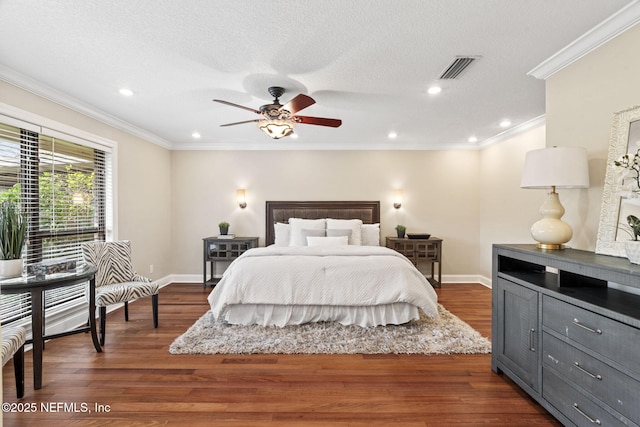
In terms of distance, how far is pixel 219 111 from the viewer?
3.70m

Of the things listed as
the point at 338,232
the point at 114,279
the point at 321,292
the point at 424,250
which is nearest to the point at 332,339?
the point at 321,292

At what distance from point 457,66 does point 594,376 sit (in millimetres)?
2275

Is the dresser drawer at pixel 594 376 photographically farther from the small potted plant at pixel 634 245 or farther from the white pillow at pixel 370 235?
the white pillow at pixel 370 235

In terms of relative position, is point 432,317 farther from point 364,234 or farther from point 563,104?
point 563,104

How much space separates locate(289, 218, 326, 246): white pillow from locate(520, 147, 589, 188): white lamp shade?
3.28 meters

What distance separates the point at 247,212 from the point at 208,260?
3.52 ft

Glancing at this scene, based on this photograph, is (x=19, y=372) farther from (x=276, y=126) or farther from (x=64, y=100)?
(x=276, y=126)

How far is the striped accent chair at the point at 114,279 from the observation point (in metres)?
2.98

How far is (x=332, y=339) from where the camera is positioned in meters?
2.98

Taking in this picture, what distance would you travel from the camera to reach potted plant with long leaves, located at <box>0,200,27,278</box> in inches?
91.3

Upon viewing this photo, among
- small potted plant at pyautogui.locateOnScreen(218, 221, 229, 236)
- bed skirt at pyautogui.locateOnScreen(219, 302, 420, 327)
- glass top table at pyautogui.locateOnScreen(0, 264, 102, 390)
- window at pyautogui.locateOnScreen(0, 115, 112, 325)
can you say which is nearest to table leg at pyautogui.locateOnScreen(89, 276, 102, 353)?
glass top table at pyautogui.locateOnScreen(0, 264, 102, 390)

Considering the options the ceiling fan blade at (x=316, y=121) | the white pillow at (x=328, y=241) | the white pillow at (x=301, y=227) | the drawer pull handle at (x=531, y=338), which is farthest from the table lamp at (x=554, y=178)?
the white pillow at (x=301, y=227)

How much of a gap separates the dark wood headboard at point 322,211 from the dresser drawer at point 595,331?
363cm

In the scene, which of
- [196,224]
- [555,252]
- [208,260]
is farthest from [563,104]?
[196,224]
